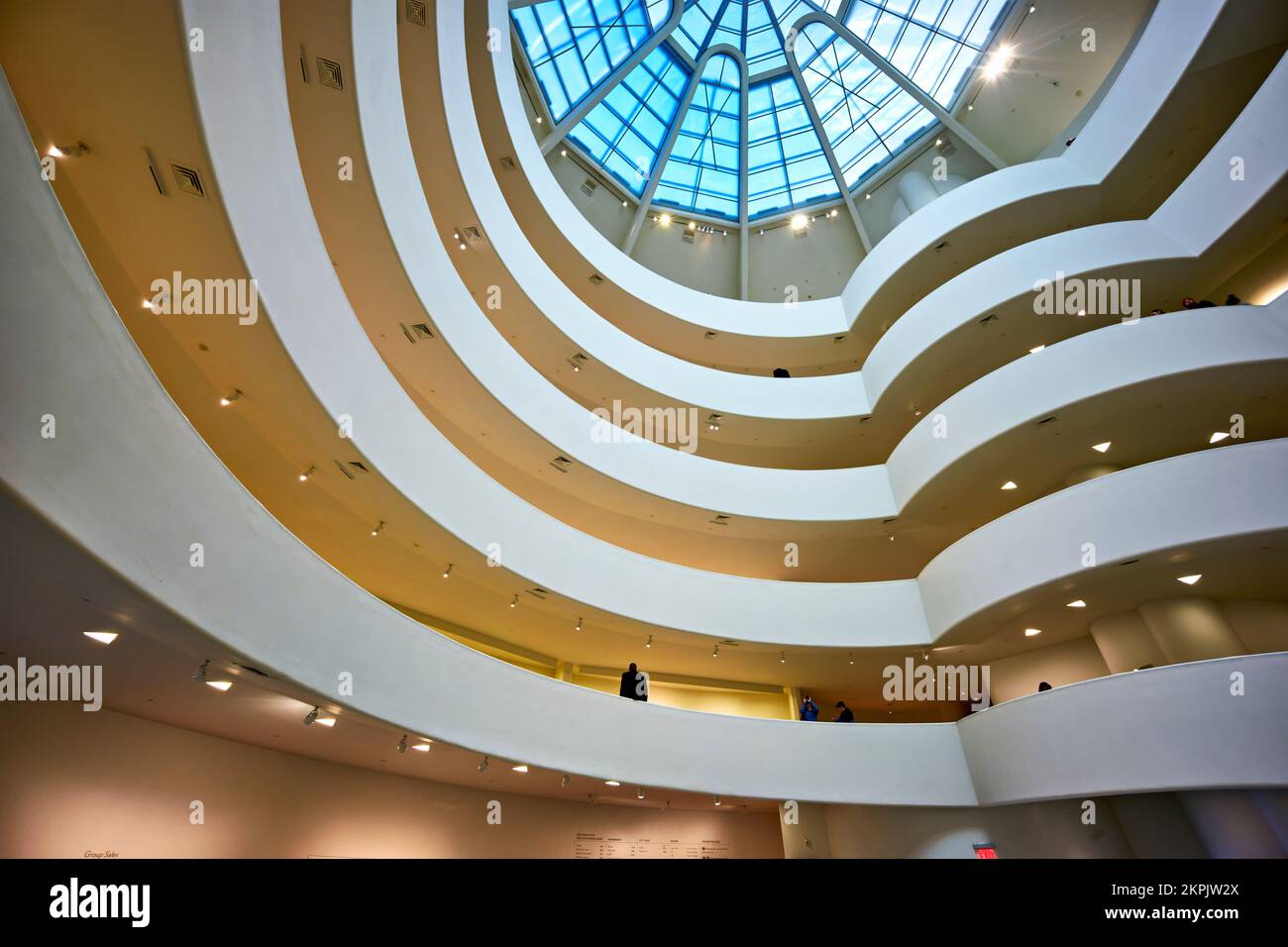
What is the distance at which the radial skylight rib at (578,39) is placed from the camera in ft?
56.9

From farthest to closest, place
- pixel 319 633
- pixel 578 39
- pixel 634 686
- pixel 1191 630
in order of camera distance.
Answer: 1. pixel 578 39
2. pixel 634 686
3. pixel 1191 630
4. pixel 319 633

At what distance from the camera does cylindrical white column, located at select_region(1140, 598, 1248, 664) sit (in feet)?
36.3

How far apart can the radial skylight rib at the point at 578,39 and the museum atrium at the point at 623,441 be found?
0.14 meters

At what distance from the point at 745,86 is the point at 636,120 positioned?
4.38 meters

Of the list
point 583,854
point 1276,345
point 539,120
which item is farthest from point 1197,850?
point 539,120

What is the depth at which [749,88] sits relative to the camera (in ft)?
74.5

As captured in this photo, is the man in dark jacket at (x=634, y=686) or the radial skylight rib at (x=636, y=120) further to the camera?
the radial skylight rib at (x=636, y=120)

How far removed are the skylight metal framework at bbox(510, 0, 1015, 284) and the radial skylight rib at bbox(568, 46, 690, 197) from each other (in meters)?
0.05

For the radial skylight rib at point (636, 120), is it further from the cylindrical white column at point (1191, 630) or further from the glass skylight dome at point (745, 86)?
the cylindrical white column at point (1191, 630)

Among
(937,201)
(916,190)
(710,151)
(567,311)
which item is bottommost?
(567,311)

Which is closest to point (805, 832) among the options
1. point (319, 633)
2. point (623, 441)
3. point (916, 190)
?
point (623, 441)

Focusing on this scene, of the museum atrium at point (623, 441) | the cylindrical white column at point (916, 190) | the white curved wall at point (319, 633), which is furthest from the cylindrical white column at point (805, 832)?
the cylindrical white column at point (916, 190)

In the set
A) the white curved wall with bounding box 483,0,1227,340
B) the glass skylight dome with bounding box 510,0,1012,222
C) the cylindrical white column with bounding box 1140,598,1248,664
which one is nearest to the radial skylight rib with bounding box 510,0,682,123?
the glass skylight dome with bounding box 510,0,1012,222

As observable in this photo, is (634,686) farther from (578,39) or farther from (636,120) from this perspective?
(636,120)
